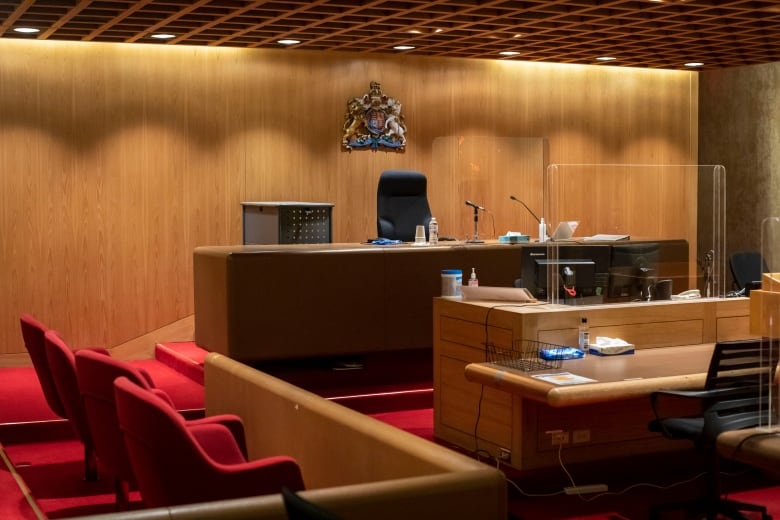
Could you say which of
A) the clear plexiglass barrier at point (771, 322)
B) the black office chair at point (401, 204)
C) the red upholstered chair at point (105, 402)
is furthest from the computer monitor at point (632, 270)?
the black office chair at point (401, 204)

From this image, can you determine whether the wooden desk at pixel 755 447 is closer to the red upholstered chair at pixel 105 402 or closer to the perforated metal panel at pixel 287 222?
the red upholstered chair at pixel 105 402

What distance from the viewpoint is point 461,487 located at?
2750 mm

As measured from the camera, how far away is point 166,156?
892 centimetres

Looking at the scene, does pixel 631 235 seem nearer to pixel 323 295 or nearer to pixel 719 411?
pixel 719 411

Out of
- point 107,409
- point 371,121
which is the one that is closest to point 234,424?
point 107,409

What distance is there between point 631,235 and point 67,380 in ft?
9.85

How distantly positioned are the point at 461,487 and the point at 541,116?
8.27 meters

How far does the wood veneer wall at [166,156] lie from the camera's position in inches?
333

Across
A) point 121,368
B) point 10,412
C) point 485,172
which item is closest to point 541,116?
point 485,172

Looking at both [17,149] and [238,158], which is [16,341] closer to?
[17,149]

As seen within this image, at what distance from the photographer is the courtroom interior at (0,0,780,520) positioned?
154 inches

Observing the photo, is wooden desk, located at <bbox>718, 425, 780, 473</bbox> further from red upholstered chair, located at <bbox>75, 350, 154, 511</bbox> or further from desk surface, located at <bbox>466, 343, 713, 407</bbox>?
red upholstered chair, located at <bbox>75, 350, 154, 511</bbox>

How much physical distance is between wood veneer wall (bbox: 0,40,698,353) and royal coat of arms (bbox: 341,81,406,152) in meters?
0.09

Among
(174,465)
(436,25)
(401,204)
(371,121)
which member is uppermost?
(436,25)
